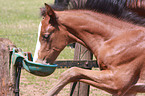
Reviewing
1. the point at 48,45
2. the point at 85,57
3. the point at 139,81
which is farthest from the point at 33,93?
the point at 139,81

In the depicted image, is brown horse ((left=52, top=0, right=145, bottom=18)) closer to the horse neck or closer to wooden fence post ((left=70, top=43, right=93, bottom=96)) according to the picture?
the horse neck

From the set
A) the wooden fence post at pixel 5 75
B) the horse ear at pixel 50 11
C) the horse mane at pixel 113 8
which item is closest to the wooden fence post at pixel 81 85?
the horse mane at pixel 113 8

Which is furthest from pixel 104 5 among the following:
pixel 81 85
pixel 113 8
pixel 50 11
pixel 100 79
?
pixel 81 85

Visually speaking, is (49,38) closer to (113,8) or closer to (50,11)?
(50,11)

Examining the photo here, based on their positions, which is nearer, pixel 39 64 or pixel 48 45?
pixel 39 64

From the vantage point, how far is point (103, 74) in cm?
417

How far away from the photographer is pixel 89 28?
14.1 ft

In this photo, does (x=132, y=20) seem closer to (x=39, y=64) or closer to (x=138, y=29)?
(x=138, y=29)

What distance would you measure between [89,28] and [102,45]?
32 centimetres

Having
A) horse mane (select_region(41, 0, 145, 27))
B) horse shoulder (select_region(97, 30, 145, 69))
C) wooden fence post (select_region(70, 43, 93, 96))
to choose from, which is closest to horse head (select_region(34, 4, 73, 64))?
horse mane (select_region(41, 0, 145, 27))

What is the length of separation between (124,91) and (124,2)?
4.39ft

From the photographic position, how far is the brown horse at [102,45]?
416 centimetres

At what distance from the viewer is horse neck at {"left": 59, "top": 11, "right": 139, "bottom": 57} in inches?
169

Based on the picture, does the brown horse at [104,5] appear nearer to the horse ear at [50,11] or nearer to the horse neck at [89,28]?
the horse neck at [89,28]
